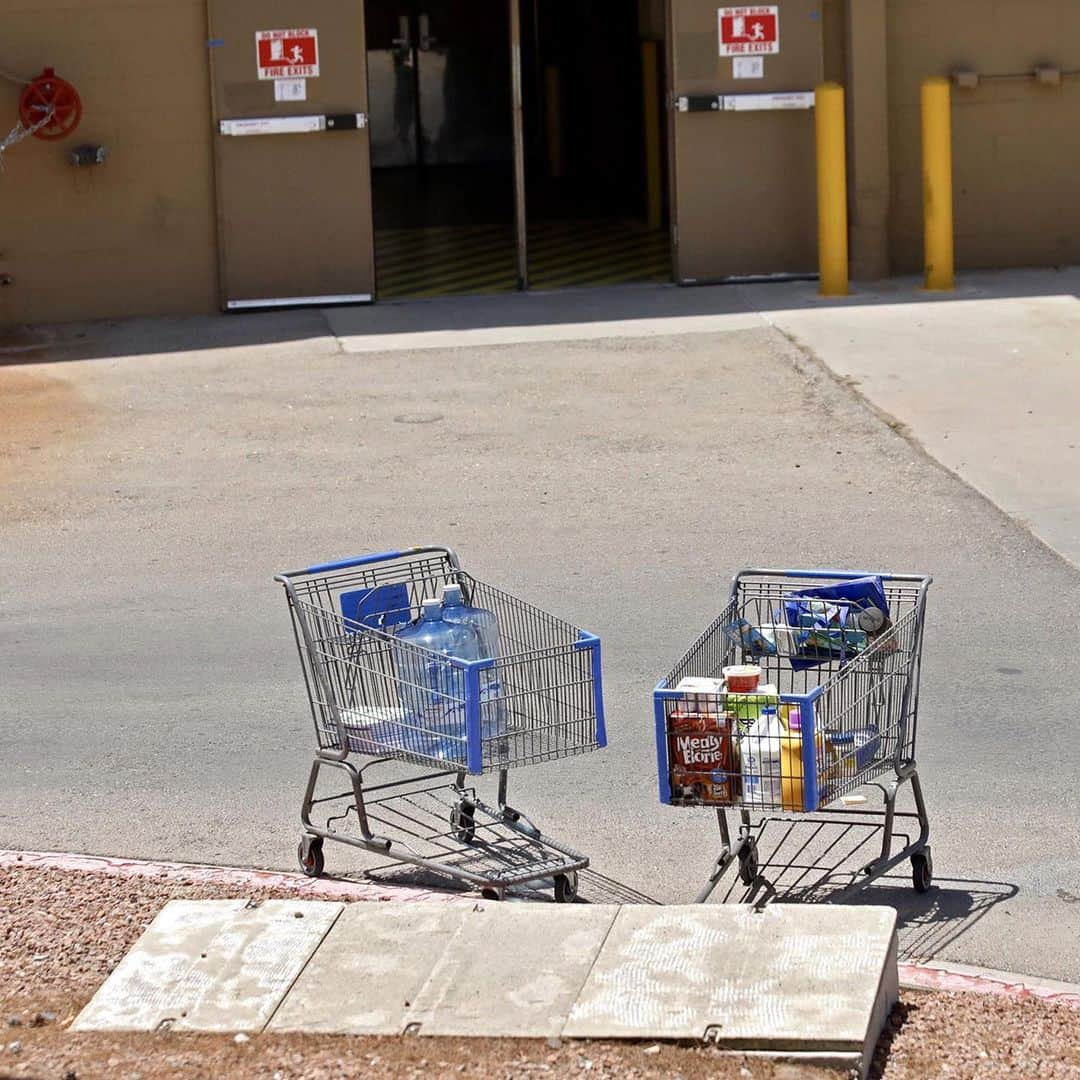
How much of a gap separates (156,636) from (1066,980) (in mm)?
5092

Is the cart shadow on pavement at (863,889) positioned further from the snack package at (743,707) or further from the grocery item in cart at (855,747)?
the snack package at (743,707)

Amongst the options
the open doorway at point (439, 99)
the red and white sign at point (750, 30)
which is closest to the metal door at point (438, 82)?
the open doorway at point (439, 99)

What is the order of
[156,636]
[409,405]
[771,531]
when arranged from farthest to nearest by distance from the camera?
[409,405] → [771,531] → [156,636]

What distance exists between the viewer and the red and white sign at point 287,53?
1714 centimetres

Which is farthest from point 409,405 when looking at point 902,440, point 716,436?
point 902,440

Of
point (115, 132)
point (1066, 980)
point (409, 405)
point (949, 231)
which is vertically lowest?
point (1066, 980)

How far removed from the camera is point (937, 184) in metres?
16.8

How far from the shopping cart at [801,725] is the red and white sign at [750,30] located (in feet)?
38.4

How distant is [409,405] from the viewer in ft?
46.5

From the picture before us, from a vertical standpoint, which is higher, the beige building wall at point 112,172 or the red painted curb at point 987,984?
the beige building wall at point 112,172

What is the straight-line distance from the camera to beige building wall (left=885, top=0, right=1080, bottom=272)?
694 inches

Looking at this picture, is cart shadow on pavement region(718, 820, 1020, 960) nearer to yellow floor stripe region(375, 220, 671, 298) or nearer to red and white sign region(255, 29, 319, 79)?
red and white sign region(255, 29, 319, 79)

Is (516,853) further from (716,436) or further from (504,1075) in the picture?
(716,436)

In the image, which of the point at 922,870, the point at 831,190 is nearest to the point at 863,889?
the point at 922,870
